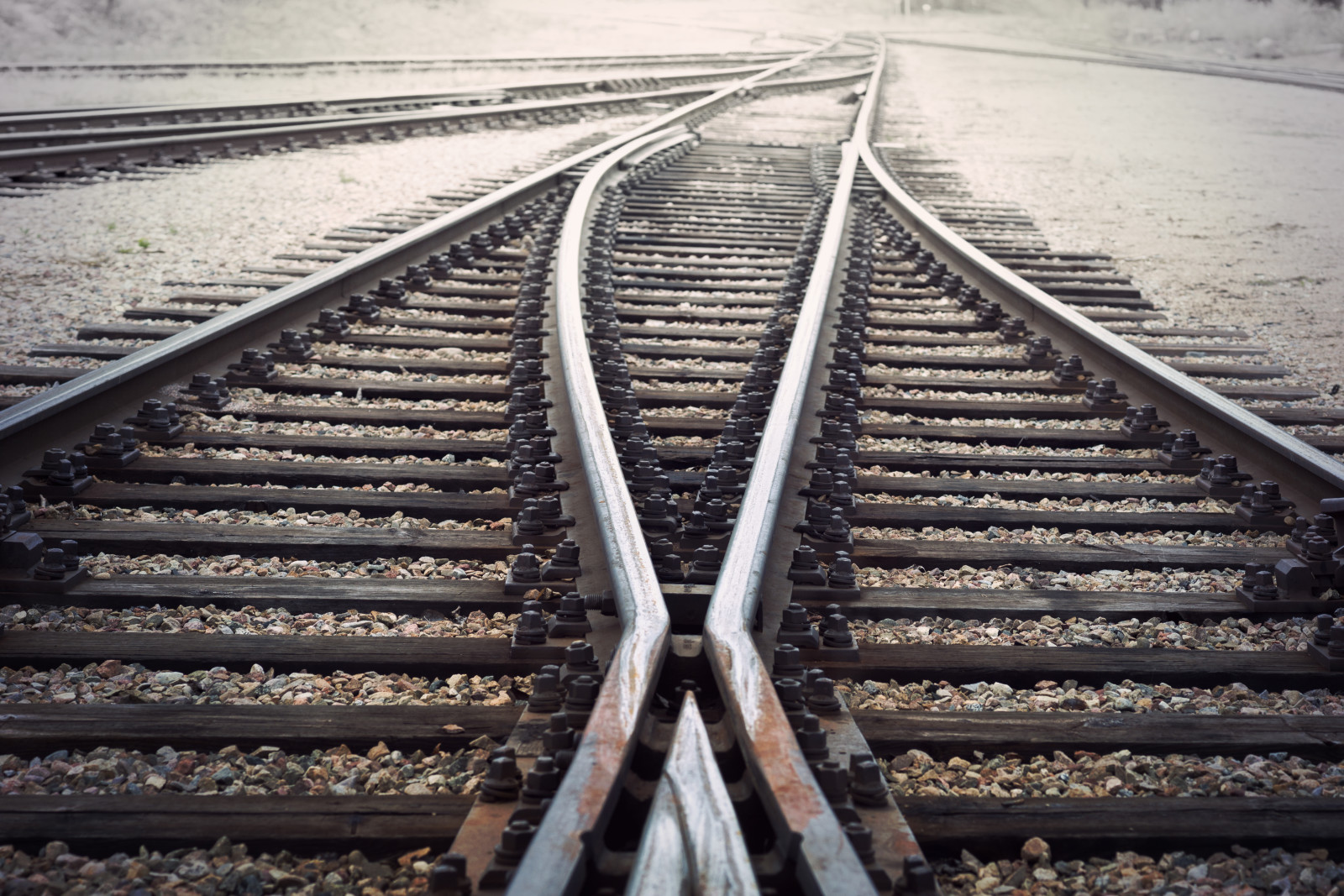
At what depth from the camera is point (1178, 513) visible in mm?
3076

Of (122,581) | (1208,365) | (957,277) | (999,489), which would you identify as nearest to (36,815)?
(122,581)

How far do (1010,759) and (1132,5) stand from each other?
160ft

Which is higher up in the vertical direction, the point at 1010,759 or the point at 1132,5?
the point at 1132,5

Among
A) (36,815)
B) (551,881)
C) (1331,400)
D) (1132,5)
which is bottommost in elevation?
(1331,400)

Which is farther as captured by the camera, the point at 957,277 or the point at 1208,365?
the point at 957,277

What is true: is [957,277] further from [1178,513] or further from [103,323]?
[103,323]

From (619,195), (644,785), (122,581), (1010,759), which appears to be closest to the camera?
(644,785)

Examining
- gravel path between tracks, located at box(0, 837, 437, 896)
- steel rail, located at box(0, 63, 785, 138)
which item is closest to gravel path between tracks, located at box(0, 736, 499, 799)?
gravel path between tracks, located at box(0, 837, 437, 896)

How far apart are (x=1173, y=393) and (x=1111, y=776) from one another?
2.24 metres

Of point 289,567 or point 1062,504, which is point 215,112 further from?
point 1062,504

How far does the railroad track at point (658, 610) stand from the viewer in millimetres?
1680

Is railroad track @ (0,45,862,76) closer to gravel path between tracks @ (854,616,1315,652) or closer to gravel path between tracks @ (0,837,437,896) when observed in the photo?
gravel path between tracks @ (854,616,1315,652)

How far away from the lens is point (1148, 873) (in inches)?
67.7

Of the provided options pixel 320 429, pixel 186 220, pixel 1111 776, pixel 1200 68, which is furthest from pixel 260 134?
pixel 1200 68
